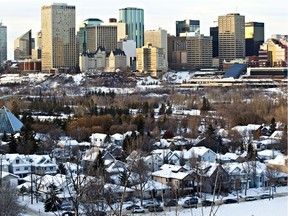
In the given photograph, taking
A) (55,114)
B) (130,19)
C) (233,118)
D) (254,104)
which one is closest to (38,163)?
(233,118)

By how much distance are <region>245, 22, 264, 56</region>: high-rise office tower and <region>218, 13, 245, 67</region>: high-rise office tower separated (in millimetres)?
2348

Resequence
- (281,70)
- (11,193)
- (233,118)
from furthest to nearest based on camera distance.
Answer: (281,70), (233,118), (11,193)

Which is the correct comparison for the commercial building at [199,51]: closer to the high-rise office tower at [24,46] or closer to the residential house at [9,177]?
the high-rise office tower at [24,46]

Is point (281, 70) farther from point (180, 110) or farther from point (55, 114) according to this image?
point (55, 114)

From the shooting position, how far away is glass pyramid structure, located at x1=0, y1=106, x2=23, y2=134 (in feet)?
46.0

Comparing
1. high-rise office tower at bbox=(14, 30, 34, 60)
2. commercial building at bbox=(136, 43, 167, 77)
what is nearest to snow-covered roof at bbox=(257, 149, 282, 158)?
commercial building at bbox=(136, 43, 167, 77)

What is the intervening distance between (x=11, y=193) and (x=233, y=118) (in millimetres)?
9652

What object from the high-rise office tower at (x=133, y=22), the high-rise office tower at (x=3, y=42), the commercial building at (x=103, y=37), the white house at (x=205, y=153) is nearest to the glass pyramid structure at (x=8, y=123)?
the white house at (x=205, y=153)

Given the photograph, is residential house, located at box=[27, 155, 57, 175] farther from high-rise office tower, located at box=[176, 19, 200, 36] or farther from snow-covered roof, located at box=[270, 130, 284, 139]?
high-rise office tower, located at box=[176, 19, 200, 36]

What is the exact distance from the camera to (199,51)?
4353 cm

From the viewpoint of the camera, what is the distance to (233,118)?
15836 millimetres

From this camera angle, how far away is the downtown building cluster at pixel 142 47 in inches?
1554

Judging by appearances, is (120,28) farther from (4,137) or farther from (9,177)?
(9,177)

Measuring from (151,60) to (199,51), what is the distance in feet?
19.0
